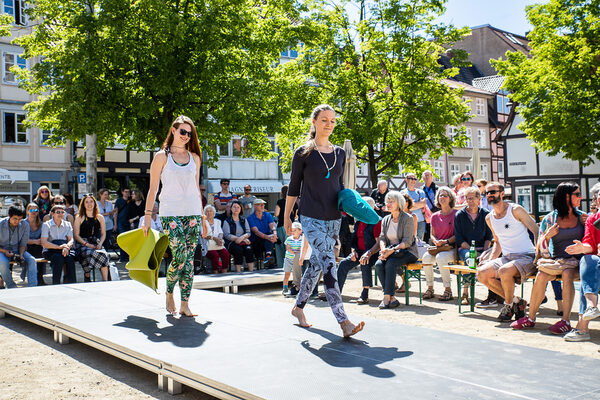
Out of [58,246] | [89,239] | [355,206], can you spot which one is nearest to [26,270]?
[58,246]

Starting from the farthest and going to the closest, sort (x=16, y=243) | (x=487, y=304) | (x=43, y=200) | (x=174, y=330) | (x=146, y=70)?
1. (x=146, y=70)
2. (x=43, y=200)
3. (x=16, y=243)
4. (x=487, y=304)
5. (x=174, y=330)

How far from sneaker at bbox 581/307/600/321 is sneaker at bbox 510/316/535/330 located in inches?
35.6

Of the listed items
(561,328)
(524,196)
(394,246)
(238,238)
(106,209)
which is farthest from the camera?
(524,196)

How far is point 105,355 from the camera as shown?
6008mm

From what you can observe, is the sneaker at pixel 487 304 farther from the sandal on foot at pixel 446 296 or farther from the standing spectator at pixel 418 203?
the standing spectator at pixel 418 203

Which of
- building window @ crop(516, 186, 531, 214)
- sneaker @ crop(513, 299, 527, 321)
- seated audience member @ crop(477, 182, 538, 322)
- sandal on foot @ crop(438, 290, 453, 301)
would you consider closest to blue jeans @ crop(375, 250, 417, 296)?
sandal on foot @ crop(438, 290, 453, 301)

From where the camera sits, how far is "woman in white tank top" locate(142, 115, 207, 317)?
6129 mm

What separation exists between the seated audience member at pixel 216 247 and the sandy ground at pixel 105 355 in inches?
142

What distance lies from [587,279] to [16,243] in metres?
A: 8.86

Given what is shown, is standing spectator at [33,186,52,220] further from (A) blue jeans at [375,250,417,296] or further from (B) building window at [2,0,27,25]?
(B) building window at [2,0,27,25]

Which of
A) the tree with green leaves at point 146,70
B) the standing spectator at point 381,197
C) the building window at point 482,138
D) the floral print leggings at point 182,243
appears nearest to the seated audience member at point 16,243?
the floral print leggings at point 182,243

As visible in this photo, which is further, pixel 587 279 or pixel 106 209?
pixel 106 209

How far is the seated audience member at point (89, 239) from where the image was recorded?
35.9ft

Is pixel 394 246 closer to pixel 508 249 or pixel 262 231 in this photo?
pixel 508 249
